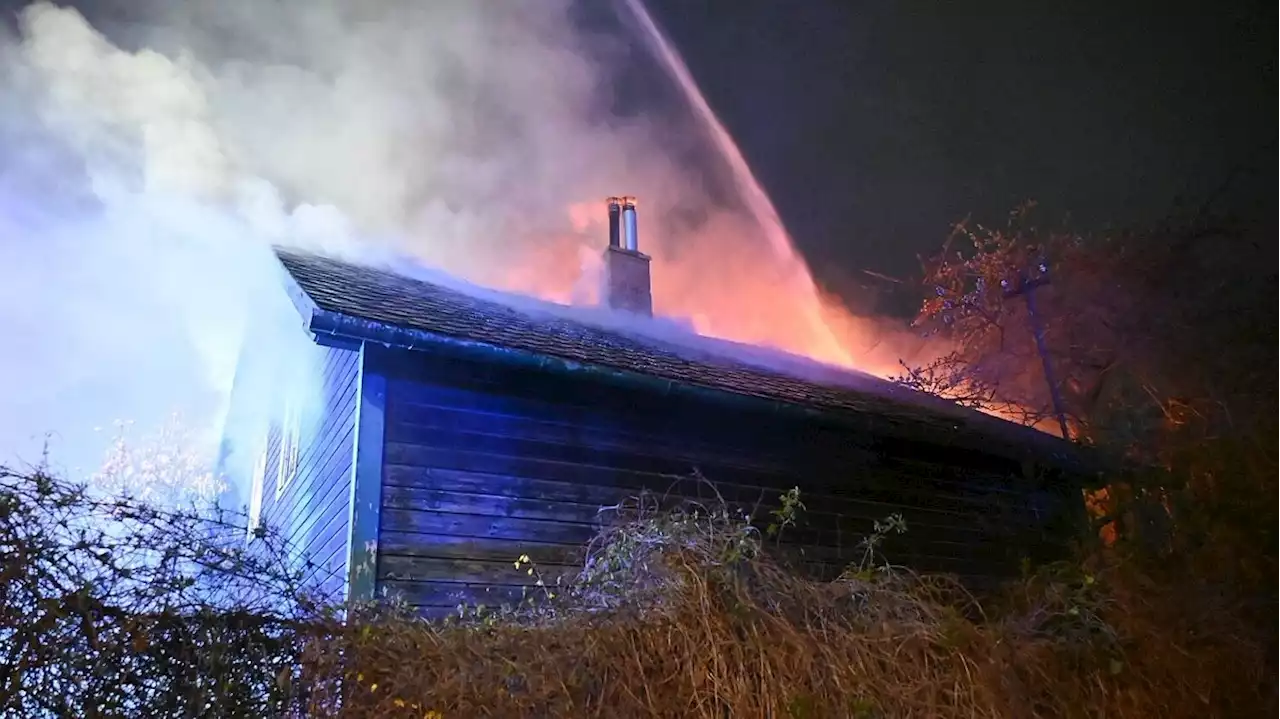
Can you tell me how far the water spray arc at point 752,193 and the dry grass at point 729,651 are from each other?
510 inches

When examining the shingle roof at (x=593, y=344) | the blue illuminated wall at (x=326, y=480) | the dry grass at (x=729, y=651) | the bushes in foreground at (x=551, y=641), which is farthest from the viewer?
the shingle roof at (x=593, y=344)

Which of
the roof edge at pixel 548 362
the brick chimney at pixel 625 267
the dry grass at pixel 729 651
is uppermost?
the brick chimney at pixel 625 267

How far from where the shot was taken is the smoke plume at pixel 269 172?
11906 millimetres

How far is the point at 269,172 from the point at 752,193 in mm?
10071

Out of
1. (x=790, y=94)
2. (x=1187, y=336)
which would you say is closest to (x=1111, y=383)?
(x=1187, y=336)

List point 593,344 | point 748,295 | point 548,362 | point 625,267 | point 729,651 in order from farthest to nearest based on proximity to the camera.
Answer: point 748,295, point 625,267, point 593,344, point 548,362, point 729,651

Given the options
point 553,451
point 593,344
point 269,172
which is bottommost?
point 553,451

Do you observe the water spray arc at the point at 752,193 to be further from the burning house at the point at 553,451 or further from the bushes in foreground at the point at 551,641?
the bushes in foreground at the point at 551,641

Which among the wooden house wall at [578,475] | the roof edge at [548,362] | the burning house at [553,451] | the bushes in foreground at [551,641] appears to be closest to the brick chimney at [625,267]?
the burning house at [553,451]

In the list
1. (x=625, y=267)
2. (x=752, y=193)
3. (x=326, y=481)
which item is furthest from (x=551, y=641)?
(x=752, y=193)

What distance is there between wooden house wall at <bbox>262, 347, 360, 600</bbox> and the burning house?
33 millimetres

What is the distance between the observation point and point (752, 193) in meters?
19.4

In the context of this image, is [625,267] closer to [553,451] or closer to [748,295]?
[553,451]

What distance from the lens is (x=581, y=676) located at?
3.59m
